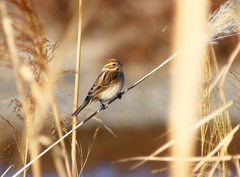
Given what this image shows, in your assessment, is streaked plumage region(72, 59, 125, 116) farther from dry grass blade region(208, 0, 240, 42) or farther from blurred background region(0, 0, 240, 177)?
dry grass blade region(208, 0, 240, 42)

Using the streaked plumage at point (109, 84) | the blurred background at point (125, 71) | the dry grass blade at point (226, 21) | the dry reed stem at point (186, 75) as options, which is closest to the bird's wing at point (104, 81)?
the streaked plumage at point (109, 84)

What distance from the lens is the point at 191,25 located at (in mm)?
1645

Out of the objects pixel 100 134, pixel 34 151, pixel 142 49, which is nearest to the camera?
pixel 34 151

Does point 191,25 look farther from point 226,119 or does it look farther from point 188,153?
point 226,119

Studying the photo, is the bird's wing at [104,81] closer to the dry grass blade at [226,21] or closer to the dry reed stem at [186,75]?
the dry grass blade at [226,21]

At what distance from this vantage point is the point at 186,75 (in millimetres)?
1634

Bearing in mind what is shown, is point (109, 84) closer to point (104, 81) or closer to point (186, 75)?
point (104, 81)

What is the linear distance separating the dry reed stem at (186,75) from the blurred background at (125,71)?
6281 mm

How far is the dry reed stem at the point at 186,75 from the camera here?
1.63m

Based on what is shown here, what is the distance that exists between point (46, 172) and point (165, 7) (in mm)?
6849

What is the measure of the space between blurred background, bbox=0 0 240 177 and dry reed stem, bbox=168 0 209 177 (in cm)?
628

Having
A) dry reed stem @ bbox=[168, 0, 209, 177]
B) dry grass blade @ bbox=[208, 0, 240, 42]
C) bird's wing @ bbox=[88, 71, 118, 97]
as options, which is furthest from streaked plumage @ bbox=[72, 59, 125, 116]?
dry reed stem @ bbox=[168, 0, 209, 177]

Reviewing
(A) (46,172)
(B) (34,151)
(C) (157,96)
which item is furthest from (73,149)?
(C) (157,96)

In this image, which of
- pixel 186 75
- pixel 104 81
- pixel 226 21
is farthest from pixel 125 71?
pixel 186 75
